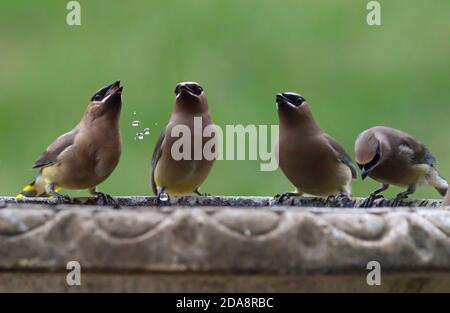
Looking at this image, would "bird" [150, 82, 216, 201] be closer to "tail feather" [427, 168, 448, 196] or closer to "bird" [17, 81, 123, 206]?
"bird" [17, 81, 123, 206]

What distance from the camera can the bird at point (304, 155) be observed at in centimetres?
397

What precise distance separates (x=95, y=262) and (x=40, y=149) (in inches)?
198

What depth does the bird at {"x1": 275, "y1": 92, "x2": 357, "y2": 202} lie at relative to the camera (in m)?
3.97

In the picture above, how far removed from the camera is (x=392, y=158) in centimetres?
447

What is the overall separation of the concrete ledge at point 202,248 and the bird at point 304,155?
161 cm

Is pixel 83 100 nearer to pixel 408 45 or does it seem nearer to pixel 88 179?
pixel 408 45

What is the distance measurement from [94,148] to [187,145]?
432 millimetres

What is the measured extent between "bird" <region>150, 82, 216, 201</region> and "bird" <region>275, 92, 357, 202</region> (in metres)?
0.27

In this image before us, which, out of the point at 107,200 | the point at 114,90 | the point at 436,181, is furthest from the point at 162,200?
the point at 436,181

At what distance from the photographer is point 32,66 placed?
8.44 m

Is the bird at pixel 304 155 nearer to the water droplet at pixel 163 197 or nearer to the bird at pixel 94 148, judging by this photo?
the water droplet at pixel 163 197

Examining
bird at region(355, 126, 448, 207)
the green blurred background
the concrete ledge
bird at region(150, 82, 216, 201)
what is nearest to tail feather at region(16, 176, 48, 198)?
bird at region(150, 82, 216, 201)

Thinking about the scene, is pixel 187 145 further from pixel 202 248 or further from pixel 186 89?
pixel 202 248

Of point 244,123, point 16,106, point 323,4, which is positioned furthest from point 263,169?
point 323,4
